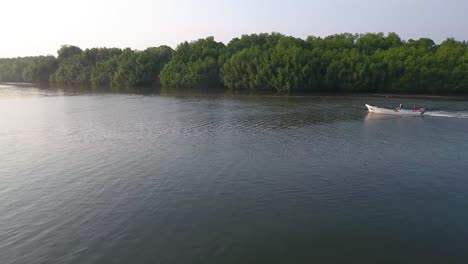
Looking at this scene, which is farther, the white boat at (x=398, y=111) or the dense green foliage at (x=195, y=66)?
the dense green foliage at (x=195, y=66)

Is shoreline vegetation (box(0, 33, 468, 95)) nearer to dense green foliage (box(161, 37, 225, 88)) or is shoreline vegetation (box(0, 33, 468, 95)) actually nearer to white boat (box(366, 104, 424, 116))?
dense green foliage (box(161, 37, 225, 88))

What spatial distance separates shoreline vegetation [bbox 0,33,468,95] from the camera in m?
96.9

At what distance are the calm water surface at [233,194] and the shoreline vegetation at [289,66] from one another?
54213 mm

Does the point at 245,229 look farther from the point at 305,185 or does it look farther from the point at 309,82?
the point at 309,82

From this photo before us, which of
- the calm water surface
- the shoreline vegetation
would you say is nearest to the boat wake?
the calm water surface

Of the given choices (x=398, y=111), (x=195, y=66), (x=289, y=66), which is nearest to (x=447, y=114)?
(x=398, y=111)

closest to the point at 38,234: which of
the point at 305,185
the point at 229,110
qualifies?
the point at 305,185

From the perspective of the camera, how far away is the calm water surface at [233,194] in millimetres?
18141

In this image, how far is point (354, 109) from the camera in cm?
6688

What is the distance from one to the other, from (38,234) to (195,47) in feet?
405

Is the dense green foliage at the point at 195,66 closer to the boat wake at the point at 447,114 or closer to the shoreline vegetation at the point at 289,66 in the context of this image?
the shoreline vegetation at the point at 289,66

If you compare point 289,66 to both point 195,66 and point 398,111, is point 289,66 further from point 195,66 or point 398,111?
point 398,111

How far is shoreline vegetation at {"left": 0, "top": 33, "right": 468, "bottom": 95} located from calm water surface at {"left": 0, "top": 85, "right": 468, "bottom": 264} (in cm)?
5421

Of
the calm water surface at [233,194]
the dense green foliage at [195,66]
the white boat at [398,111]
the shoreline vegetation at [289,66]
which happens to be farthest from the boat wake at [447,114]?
the dense green foliage at [195,66]
